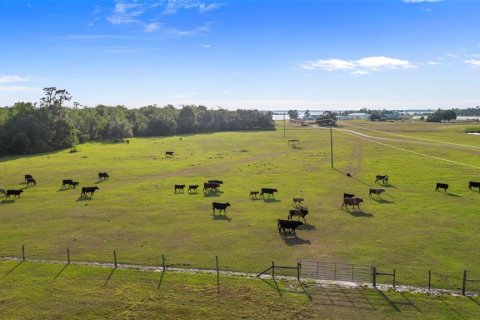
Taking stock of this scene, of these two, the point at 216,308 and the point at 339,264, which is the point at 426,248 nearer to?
the point at 339,264

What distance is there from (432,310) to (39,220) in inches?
1371

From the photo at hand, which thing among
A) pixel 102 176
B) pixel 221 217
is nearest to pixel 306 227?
pixel 221 217

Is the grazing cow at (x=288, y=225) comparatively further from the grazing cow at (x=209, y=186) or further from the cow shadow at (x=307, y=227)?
the grazing cow at (x=209, y=186)

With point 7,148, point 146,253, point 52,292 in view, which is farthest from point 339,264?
point 7,148

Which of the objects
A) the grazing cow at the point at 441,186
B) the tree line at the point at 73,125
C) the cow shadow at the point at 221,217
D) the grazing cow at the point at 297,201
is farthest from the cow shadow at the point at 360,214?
the tree line at the point at 73,125

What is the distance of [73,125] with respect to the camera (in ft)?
381

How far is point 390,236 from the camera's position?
31.8m

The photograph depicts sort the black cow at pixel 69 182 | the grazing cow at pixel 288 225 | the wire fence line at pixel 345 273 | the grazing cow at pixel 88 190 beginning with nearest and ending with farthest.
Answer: the wire fence line at pixel 345 273
the grazing cow at pixel 288 225
the grazing cow at pixel 88 190
the black cow at pixel 69 182

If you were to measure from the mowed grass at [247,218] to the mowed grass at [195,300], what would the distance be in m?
3.06

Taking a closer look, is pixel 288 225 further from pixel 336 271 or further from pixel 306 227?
pixel 336 271

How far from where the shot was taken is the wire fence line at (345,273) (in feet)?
76.0

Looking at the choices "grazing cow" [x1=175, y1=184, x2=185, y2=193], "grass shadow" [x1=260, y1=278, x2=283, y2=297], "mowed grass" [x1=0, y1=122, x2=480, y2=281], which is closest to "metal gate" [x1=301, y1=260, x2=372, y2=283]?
"mowed grass" [x1=0, y1=122, x2=480, y2=281]

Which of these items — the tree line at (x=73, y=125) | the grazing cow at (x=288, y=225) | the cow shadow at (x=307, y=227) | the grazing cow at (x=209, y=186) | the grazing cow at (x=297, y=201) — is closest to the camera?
the grazing cow at (x=288, y=225)

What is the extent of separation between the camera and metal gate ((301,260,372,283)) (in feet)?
80.0
